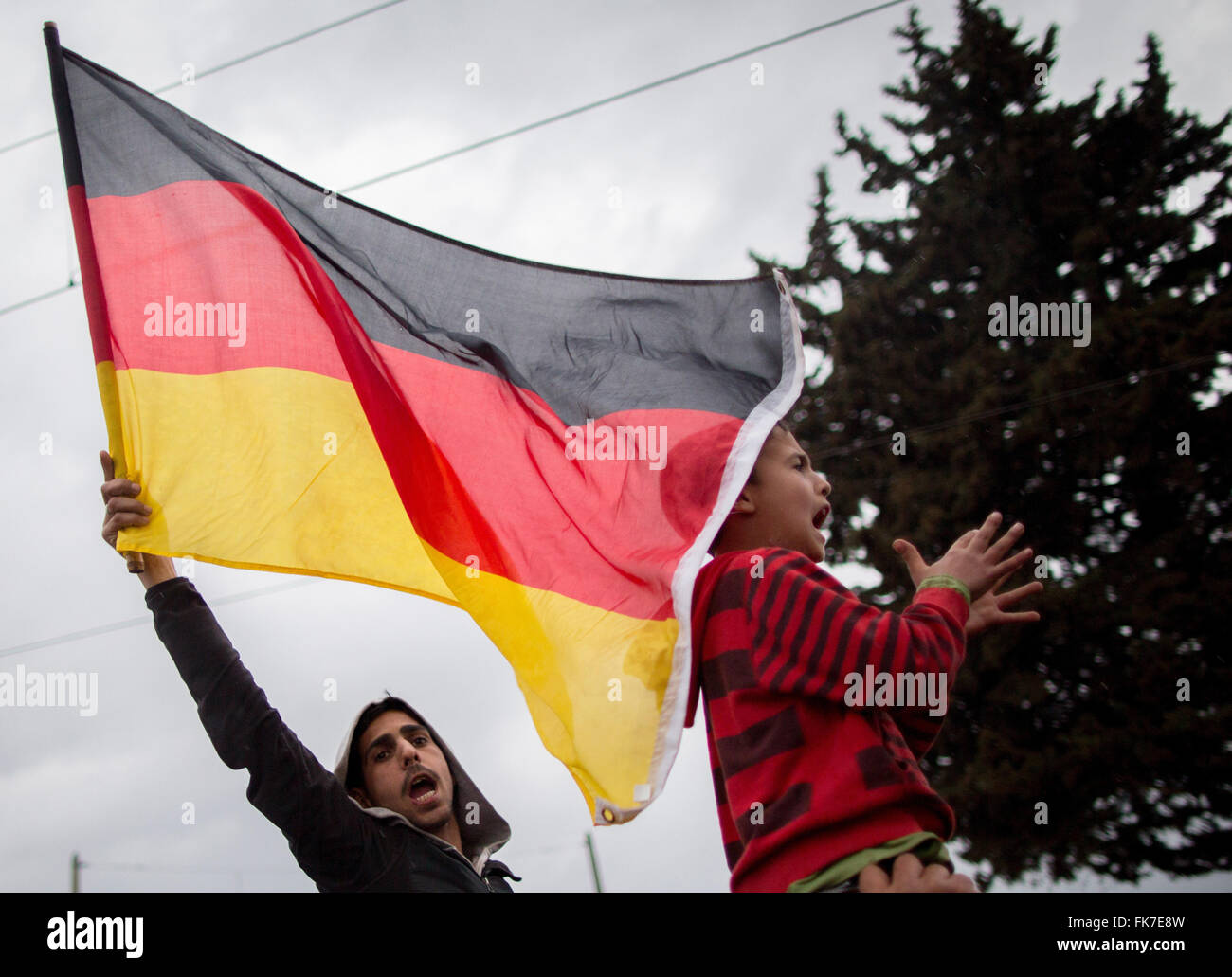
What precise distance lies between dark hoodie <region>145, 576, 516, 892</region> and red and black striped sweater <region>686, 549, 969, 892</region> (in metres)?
1.10

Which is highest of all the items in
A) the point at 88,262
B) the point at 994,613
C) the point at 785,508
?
the point at 88,262

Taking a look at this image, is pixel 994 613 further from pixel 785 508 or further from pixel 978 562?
pixel 785 508

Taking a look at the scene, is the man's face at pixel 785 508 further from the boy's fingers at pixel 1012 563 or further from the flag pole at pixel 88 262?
the flag pole at pixel 88 262

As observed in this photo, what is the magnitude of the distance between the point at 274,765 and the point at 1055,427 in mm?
8070

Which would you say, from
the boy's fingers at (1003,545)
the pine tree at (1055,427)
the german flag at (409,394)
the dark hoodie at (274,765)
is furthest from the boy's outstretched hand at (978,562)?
the pine tree at (1055,427)

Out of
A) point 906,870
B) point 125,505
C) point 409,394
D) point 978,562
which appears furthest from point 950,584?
point 125,505

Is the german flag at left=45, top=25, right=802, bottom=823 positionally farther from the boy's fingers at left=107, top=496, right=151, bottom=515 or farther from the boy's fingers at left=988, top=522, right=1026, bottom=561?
the boy's fingers at left=988, top=522, right=1026, bottom=561

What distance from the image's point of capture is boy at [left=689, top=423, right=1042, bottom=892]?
190 cm

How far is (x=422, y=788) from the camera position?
3.30m

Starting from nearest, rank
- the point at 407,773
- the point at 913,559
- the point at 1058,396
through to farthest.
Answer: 1. the point at 913,559
2. the point at 407,773
3. the point at 1058,396

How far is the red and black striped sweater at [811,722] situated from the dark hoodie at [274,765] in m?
1.10

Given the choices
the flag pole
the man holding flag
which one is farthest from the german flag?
the man holding flag
